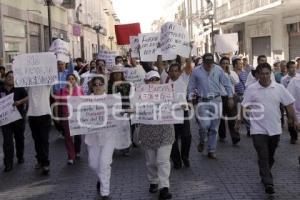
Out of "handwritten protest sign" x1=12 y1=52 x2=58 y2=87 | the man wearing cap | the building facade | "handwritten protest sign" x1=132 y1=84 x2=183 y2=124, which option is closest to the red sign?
the man wearing cap

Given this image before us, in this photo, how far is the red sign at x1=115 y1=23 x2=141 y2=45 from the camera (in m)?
14.5

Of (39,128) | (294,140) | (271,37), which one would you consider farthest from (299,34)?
(39,128)

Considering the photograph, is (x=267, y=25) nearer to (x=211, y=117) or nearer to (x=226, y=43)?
(x=226, y=43)

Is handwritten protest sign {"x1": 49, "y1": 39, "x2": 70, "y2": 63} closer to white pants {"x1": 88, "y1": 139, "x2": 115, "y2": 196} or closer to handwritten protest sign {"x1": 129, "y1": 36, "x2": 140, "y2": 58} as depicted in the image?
handwritten protest sign {"x1": 129, "y1": 36, "x2": 140, "y2": 58}

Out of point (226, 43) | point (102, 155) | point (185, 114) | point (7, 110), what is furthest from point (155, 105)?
point (226, 43)

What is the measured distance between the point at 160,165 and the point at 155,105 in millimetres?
826

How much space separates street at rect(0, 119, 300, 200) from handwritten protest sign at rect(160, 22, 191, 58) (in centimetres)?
209

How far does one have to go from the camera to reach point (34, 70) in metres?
8.37

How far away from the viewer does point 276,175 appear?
7539mm

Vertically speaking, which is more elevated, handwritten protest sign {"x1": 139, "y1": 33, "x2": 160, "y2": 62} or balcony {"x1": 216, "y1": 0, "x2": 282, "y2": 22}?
balcony {"x1": 216, "y1": 0, "x2": 282, "y2": 22}

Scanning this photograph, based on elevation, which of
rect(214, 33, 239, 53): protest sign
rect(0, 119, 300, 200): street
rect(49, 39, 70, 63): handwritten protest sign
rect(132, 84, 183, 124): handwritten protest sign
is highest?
rect(214, 33, 239, 53): protest sign

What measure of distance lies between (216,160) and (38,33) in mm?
17024

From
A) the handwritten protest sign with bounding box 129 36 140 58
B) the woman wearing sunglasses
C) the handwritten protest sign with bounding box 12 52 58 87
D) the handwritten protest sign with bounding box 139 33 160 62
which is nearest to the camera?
the woman wearing sunglasses

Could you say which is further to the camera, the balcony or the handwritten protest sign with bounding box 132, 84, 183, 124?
the balcony
